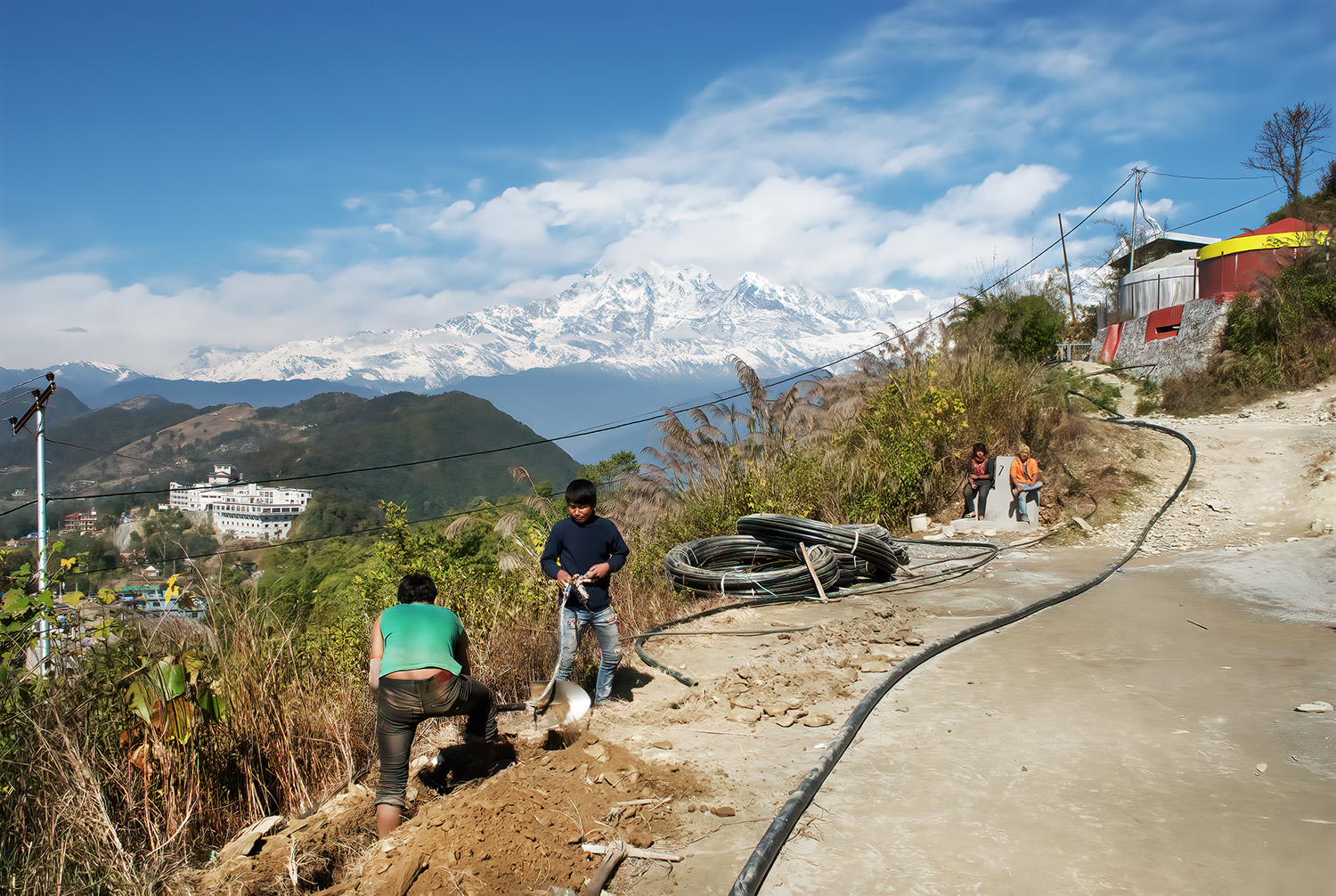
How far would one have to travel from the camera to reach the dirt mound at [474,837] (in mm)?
3320

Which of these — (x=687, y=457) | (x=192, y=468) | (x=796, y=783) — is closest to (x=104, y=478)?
(x=192, y=468)

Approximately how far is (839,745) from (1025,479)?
9.43 metres

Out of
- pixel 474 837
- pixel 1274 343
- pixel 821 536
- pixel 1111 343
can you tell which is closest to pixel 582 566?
pixel 474 837

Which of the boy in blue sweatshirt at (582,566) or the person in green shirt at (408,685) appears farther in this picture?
the boy in blue sweatshirt at (582,566)

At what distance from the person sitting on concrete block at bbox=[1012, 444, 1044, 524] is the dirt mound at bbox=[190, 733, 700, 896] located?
→ 986 cm

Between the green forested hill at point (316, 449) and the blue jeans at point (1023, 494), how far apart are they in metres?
63.0


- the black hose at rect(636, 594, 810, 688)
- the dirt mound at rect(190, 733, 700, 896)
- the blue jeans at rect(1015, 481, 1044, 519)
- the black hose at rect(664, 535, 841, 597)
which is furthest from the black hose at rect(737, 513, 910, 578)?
the dirt mound at rect(190, 733, 700, 896)

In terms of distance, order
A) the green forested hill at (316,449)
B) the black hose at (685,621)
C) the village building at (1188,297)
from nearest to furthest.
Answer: the black hose at (685,621)
the village building at (1188,297)
the green forested hill at (316,449)

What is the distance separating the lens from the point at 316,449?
122000 mm

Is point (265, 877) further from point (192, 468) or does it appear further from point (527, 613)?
point (192, 468)

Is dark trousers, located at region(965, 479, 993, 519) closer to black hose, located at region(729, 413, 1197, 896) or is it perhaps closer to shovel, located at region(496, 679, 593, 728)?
black hose, located at region(729, 413, 1197, 896)

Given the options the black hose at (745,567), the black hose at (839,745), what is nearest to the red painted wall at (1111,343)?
the black hose at (839,745)

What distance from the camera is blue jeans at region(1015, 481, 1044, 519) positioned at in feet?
40.7

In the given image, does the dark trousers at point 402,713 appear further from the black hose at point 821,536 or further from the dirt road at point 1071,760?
the black hose at point 821,536
